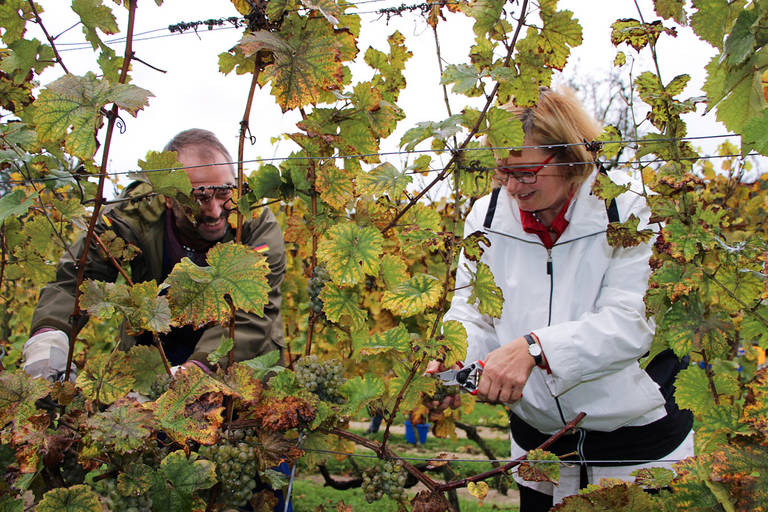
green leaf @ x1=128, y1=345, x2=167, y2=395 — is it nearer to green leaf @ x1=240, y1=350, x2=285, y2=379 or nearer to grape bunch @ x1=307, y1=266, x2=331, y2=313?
green leaf @ x1=240, y1=350, x2=285, y2=379

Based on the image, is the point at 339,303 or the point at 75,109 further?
the point at 339,303

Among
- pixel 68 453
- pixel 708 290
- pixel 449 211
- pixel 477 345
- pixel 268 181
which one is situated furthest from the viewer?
pixel 449 211

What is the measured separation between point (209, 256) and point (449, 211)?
318cm

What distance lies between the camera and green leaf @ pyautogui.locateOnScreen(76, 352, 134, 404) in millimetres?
1400

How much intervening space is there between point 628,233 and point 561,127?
57 cm

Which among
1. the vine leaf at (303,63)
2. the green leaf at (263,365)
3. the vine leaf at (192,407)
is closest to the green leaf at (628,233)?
the vine leaf at (303,63)

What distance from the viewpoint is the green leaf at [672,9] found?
1275 mm

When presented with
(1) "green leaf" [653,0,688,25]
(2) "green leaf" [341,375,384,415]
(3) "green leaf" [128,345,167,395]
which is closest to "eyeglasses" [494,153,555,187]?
(1) "green leaf" [653,0,688,25]

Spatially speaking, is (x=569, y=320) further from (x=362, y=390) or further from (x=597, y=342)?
(x=362, y=390)

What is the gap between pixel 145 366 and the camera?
1570 mm

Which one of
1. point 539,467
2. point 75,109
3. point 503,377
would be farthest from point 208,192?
point 539,467

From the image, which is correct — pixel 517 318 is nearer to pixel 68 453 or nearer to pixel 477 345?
pixel 477 345

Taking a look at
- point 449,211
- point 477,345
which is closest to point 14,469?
point 477,345

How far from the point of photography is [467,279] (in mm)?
2041
